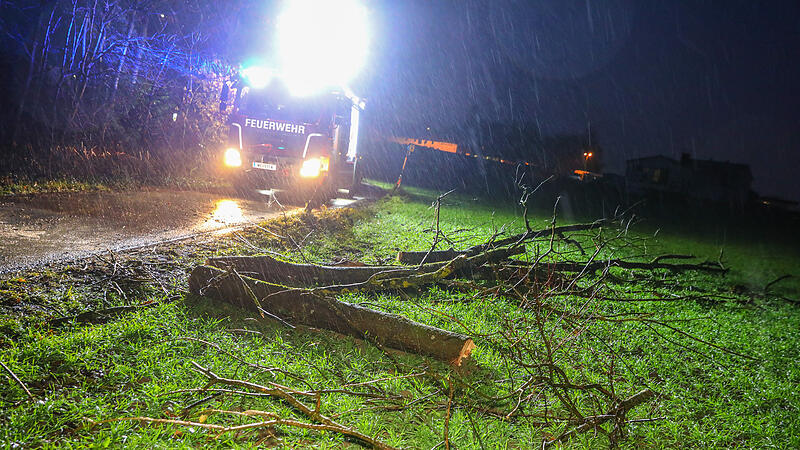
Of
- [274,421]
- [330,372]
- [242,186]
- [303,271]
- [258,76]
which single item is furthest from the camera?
[242,186]

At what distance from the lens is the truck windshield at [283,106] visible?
10641 millimetres

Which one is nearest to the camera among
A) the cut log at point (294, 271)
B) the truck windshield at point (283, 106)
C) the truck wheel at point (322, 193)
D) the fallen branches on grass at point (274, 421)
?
the fallen branches on grass at point (274, 421)

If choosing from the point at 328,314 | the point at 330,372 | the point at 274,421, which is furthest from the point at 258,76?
the point at 274,421

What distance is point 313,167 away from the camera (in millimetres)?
10930

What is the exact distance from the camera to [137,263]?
4.52m

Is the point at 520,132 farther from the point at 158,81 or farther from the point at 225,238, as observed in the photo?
the point at 225,238

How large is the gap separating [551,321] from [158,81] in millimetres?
13693

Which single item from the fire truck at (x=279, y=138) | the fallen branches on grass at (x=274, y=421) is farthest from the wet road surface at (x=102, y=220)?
the fallen branches on grass at (x=274, y=421)

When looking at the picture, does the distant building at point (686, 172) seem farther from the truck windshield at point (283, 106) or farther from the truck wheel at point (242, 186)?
the truck wheel at point (242, 186)

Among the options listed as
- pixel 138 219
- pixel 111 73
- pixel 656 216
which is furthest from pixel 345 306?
pixel 656 216

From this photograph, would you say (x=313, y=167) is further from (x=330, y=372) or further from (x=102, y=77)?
(x=330, y=372)

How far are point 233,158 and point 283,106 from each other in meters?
1.77

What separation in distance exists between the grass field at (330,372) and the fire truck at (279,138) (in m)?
5.51

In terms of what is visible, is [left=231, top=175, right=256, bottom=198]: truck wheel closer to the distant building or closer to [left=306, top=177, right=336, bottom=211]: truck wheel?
[left=306, top=177, right=336, bottom=211]: truck wheel
